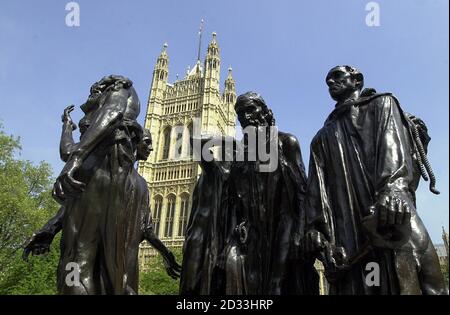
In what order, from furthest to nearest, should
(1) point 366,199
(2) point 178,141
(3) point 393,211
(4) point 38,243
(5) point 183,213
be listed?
(2) point 178,141
(5) point 183,213
(4) point 38,243
(1) point 366,199
(3) point 393,211

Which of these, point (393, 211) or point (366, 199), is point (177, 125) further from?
point (393, 211)

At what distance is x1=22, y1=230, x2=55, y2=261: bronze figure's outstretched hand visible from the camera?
3.74 m

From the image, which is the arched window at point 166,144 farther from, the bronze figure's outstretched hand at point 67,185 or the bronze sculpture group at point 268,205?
the bronze figure's outstretched hand at point 67,185

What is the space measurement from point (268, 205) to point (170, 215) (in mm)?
54076

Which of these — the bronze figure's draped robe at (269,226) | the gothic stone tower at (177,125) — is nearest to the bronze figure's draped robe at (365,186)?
the bronze figure's draped robe at (269,226)

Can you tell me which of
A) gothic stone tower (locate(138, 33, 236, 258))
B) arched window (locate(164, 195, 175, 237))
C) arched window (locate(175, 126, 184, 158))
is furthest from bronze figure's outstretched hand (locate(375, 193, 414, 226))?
arched window (locate(175, 126, 184, 158))

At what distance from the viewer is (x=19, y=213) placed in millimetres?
21688

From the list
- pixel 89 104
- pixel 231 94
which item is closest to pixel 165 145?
pixel 231 94

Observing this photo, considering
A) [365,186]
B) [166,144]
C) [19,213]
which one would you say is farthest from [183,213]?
[365,186]

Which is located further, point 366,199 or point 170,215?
point 170,215

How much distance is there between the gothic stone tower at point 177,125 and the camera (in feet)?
186

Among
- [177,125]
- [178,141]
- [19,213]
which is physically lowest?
[19,213]

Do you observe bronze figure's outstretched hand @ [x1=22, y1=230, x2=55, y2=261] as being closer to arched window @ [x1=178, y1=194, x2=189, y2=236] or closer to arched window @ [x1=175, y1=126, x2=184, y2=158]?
arched window @ [x1=178, y1=194, x2=189, y2=236]
